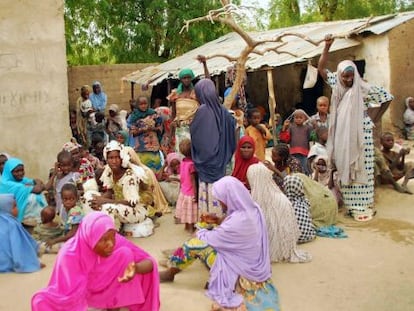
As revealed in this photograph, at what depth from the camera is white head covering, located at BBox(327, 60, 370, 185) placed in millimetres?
6008

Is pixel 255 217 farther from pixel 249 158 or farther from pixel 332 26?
pixel 332 26

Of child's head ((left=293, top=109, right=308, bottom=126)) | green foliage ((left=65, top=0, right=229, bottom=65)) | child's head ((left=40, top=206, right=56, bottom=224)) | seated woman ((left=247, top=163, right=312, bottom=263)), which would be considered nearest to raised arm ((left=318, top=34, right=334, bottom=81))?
child's head ((left=293, top=109, right=308, bottom=126))

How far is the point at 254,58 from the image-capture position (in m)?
11.4

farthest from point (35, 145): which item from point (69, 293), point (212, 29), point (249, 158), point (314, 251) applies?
point (212, 29)

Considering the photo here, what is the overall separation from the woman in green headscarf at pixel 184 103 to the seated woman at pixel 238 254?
9.10 ft

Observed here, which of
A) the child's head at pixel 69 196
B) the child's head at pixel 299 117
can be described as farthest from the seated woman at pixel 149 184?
the child's head at pixel 299 117

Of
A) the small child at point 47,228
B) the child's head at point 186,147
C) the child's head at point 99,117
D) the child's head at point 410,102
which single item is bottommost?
the small child at point 47,228

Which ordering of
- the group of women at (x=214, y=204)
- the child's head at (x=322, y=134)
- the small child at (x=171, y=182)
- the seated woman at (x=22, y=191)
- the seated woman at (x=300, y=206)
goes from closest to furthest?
1. the group of women at (x=214, y=204)
2. the seated woman at (x=300, y=206)
3. the seated woman at (x=22, y=191)
4. the child's head at (x=322, y=134)
5. the small child at (x=171, y=182)

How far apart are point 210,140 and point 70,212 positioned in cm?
153

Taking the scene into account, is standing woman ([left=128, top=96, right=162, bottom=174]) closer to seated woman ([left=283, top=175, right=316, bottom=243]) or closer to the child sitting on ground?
seated woman ([left=283, top=175, right=316, bottom=243])

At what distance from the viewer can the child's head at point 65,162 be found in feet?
19.6

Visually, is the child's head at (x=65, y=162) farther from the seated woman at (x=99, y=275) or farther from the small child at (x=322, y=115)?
the small child at (x=322, y=115)

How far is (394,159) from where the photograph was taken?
728 centimetres

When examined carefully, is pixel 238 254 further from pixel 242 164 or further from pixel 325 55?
pixel 325 55
